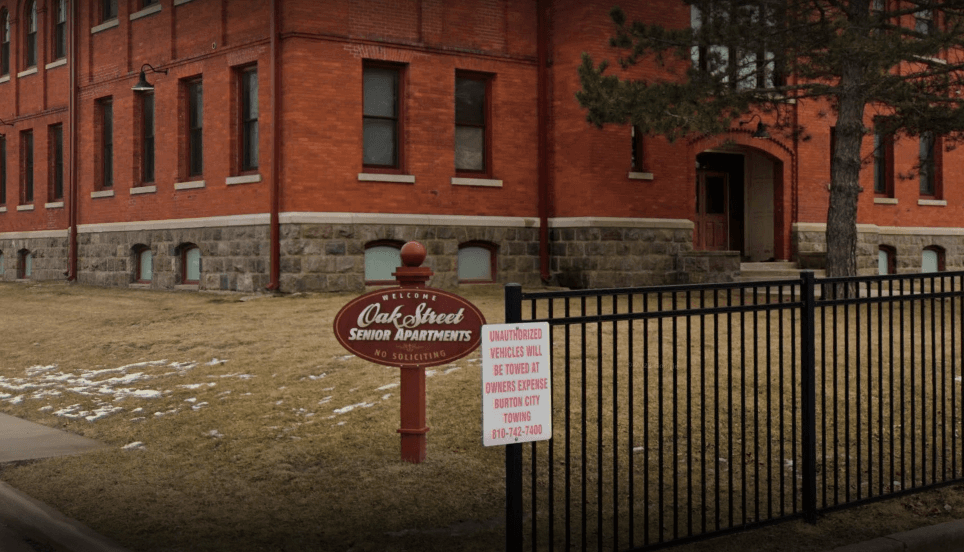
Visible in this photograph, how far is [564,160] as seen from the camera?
21.1 meters

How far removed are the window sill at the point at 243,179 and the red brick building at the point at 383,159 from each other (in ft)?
0.12

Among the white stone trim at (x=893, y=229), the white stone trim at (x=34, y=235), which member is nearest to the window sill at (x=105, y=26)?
the white stone trim at (x=34, y=235)

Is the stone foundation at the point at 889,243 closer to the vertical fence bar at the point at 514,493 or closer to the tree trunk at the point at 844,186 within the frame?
the tree trunk at the point at 844,186

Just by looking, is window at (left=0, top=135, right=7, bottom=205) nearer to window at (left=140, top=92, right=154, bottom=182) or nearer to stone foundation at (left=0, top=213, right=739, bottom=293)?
stone foundation at (left=0, top=213, right=739, bottom=293)

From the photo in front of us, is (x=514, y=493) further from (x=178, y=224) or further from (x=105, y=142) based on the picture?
(x=105, y=142)

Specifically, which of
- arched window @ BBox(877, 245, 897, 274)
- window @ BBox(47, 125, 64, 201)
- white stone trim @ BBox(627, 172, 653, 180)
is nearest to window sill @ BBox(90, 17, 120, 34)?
window @ BBox(47, 125, 64, 201)

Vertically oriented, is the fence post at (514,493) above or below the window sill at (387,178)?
below

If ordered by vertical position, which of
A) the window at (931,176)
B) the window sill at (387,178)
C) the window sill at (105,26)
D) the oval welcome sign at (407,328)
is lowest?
the oval welcome sign at (407,328)

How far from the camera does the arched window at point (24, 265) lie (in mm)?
27972

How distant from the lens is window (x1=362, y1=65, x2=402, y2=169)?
65.1 feet

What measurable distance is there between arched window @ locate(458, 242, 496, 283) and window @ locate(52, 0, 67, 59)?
13141 mm

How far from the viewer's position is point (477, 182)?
67.6 feet

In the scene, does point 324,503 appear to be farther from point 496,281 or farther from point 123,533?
point 496,281

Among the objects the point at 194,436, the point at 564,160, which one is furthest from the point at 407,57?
the point at 194,436
